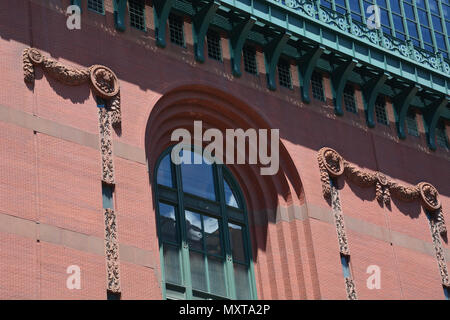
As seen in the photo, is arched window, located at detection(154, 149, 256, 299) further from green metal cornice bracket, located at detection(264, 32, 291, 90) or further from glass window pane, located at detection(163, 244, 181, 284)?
green metal cornice bracket, located at detection(264, 32, 291, 90)

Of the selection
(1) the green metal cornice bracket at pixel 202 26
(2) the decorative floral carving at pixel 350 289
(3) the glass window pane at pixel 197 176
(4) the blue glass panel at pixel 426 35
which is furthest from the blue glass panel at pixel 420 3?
(2) the decorative floral carving at pixel 350 289

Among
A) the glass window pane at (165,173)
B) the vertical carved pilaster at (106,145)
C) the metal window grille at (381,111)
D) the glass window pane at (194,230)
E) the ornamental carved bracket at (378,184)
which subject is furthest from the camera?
the metal window grille at (381,111)

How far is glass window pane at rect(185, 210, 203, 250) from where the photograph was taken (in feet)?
109

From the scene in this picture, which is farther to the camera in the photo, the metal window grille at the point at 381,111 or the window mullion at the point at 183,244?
the metal window grille at the point at 381,111

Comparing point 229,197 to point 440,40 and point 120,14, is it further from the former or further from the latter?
point 440,40

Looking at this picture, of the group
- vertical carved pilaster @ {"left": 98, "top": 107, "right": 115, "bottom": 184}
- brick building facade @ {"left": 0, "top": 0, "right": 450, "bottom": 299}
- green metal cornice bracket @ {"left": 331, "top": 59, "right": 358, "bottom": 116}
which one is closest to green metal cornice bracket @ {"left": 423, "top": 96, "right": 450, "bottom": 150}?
brick building facade @ {"left": 0, "top": 0, "right": 450, "bottom": 299}

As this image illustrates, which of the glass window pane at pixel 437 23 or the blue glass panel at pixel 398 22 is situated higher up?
the glass window pane at pixel 437 23

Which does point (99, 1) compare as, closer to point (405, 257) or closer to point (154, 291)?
point (154, 291)

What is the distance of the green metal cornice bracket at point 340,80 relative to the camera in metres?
37.7

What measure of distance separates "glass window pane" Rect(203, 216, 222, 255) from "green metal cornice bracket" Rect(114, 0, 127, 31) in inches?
227

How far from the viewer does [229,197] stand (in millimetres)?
35125

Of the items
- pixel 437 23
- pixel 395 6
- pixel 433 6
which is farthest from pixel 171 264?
pixel 433 6

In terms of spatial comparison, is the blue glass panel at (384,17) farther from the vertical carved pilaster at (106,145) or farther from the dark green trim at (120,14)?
the vertical carved pilaster at (106,145)

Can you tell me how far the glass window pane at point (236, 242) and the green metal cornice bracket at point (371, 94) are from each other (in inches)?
252
